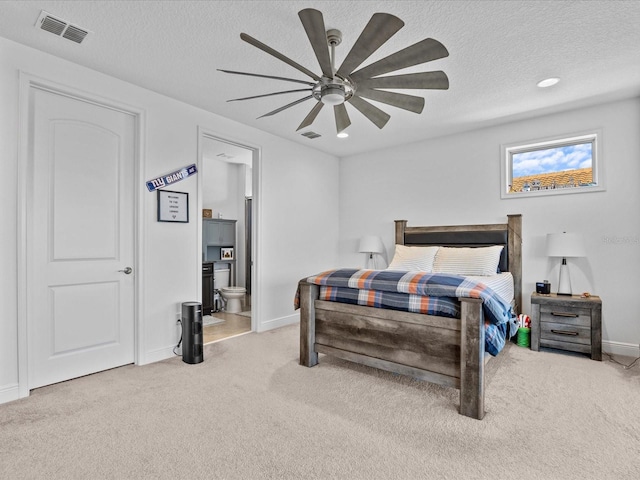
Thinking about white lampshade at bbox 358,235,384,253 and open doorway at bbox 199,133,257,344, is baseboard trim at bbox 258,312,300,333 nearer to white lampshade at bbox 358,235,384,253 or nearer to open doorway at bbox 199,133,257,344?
open doorway at bbox 199,133,257,344

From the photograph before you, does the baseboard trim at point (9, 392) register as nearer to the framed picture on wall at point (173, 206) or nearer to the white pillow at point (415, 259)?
the framed picture on wall at point (173, 206)

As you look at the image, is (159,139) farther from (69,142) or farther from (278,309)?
(278,309)

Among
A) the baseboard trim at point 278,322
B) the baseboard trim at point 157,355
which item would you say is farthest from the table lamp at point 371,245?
the baseboard trim at point 157,355

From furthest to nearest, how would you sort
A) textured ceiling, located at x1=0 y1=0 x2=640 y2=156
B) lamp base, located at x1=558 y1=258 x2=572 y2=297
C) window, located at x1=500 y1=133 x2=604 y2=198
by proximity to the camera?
window, located at x1=500 y1=133 x2=604 y2=198, lamp base, located at x1=558 y1=258 x2=572 y2=297, textured ceiling, located at x1=0 y1=0 x2=640 y2=156

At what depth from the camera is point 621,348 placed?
3.52 meters

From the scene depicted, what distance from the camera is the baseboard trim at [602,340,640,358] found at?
3455 millimetres

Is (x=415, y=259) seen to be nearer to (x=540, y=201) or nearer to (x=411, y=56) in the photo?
(x=540, y=201)

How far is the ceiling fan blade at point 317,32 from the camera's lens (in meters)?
1.60

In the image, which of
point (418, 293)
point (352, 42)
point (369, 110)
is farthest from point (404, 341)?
point (352, 42)

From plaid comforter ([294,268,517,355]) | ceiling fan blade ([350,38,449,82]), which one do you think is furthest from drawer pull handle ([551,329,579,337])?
ceiling fan blade ([350,38,449,82])

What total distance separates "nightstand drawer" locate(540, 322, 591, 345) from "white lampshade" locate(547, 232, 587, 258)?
27.8 inches

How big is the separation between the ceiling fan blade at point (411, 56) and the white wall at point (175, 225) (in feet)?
7.31

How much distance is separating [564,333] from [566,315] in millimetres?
180

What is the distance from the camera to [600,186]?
Result: 3645 millimetres
